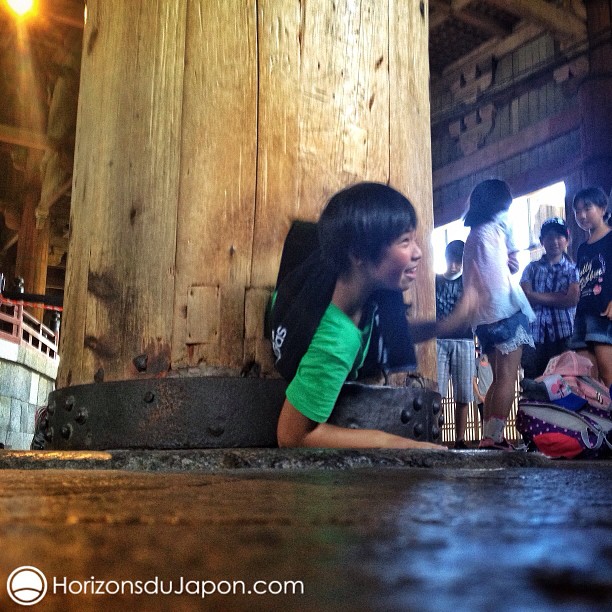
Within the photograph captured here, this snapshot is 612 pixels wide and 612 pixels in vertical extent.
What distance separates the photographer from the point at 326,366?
5.52ft

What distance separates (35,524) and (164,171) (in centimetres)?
152

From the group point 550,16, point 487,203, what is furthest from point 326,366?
point 550,16

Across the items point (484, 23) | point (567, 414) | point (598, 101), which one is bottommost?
point (567, 414)

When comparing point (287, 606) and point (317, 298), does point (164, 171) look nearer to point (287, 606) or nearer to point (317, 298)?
point (317, 298)

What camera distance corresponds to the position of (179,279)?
178 centimetres

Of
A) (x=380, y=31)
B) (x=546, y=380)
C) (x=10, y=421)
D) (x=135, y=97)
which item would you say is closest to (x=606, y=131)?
(x=546, y=380)

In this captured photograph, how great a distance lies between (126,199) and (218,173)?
242mm

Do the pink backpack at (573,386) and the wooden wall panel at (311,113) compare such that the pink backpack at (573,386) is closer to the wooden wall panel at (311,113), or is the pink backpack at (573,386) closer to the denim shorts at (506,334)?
the denim shorts at (506,334)

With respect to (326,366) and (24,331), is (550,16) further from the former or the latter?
(24,331)

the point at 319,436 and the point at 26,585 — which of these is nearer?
the point at 26,585

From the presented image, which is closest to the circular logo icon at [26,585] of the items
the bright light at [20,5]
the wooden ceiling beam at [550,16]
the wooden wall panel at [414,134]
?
the wooden wall panel at [414,134]

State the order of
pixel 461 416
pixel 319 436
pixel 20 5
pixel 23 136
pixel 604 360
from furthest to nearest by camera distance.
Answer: pixel 23 136
pixel 20 5
pixel 461 416
pixel 604 360
pixel 319 436

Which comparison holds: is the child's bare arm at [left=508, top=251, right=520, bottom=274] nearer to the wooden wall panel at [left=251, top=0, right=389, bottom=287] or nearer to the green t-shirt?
the wooden wall panel at [left=251, top=0, right=389, bottom=287]

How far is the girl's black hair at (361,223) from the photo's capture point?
175 centimetres
